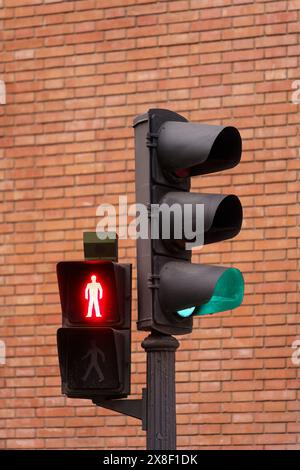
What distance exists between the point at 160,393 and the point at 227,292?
1.71 ft

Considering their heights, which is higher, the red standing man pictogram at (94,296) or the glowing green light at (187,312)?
the red standing man pictogram at (94,296)

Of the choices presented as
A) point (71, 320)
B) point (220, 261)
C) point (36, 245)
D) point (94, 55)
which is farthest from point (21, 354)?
point (71, 320)

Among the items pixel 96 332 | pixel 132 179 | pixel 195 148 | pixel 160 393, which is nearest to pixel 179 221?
pixel 195 148

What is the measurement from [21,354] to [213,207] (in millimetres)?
4287

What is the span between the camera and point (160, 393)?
18.8 ft

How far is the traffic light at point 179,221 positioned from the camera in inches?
222

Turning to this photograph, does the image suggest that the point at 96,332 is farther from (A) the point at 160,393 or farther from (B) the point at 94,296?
(A) the point at 160,393

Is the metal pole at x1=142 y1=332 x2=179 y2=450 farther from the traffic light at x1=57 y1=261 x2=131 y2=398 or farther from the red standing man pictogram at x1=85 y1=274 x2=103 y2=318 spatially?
the red standing man pictogram at x1=85 y1=274 x2=103 y2=318

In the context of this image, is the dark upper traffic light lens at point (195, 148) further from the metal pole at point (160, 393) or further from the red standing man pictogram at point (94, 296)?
the metal pole at point (160, 393)

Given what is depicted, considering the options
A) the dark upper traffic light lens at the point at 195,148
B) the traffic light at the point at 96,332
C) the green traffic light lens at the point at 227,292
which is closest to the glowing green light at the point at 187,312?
the green traffic light lens at the point at 227,292

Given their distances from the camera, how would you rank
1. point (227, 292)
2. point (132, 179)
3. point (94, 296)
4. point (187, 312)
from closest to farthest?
point (227, 292), point (94, 296), point (187, 312), point (132, 179)

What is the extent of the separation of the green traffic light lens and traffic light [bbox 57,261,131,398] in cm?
37
